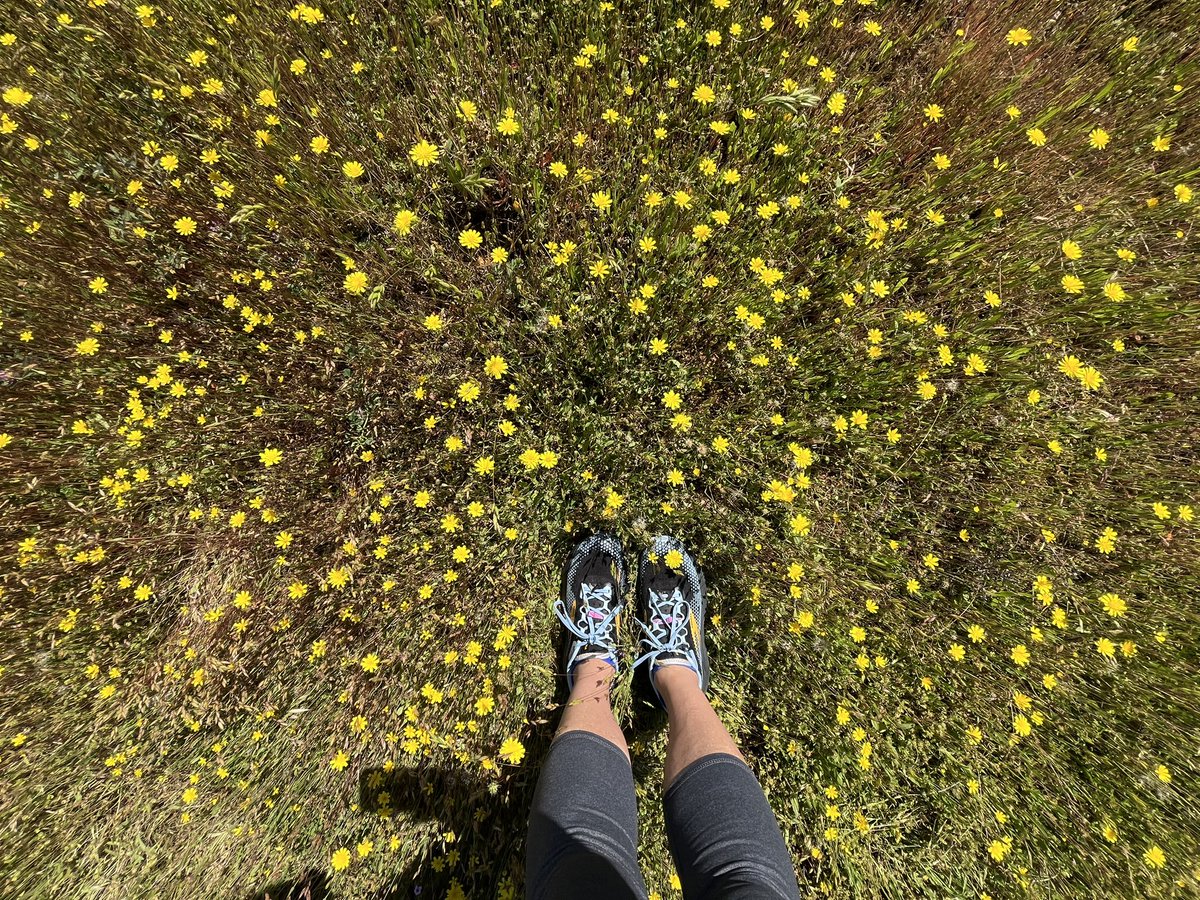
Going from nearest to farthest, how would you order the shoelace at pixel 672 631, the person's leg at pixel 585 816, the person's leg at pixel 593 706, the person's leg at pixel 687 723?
the person's leg at pixel 585 816 < the person's leg at pixel 687 723 < the person's leg at pixel 593 706 < the shoelace at pixel 672 631

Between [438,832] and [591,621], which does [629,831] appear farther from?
[438,832]

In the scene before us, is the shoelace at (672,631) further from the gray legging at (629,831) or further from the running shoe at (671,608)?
the gray legging at (629,831)

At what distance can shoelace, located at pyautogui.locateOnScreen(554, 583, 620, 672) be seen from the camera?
2.49 m

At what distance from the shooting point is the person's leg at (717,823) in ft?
5.41

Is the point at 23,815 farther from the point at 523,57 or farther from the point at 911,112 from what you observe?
the point at 911,112

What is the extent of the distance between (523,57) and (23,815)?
4.22 metres

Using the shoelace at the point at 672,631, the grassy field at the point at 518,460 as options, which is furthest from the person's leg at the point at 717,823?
the grassy field at the point at 518,460

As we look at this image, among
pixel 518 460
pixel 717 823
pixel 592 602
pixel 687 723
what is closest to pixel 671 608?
pixel 592 602

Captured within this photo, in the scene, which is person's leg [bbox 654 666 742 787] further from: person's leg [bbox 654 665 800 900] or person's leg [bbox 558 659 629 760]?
person's leg [bbox 558 659 629 760]

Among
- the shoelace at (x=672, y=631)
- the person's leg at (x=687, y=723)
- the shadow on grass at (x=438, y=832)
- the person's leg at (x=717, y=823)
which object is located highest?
the shoelace at (x=672, y=631)

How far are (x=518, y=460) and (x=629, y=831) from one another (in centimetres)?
150

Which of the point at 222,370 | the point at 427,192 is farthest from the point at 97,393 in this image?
the point at 427,192

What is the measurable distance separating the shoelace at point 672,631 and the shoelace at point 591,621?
155mm

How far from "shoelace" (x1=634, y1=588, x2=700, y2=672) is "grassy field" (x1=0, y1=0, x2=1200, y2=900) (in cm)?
20
